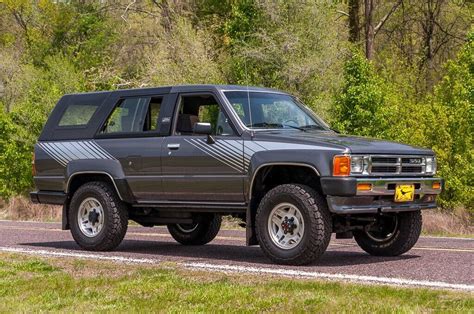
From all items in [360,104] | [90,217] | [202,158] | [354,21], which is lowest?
[90,217]

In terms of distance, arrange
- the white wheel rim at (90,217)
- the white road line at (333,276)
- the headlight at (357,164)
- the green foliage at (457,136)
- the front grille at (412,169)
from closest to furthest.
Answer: the white road line at (333,276) < the headlight at (357,164) < the front grille at (412,169) < the white wheel rim at (90,217) < the green foliage at (457,136)

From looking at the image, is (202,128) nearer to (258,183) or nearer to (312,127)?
(258,183)

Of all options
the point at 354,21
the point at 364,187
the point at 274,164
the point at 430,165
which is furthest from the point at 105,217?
the point at 354,21

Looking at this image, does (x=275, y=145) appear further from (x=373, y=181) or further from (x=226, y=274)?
(x=226, y=274)

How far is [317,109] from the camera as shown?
2653cm

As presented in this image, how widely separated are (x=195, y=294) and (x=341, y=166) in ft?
8.26

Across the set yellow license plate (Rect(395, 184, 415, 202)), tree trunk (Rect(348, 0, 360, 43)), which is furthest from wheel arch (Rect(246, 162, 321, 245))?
tree trunk (Rect(348, 0, 360, 43))

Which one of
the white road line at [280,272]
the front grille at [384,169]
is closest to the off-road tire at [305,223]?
the white road line at [280,272]

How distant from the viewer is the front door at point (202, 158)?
9.69 metres

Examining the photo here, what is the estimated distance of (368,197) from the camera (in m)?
8.87

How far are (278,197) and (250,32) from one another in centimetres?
2404

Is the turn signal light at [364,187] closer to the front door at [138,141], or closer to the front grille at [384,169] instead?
the front grille at [384,169]

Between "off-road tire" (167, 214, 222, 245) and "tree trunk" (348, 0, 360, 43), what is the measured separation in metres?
24.7

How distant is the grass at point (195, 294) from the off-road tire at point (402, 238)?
261 cm
